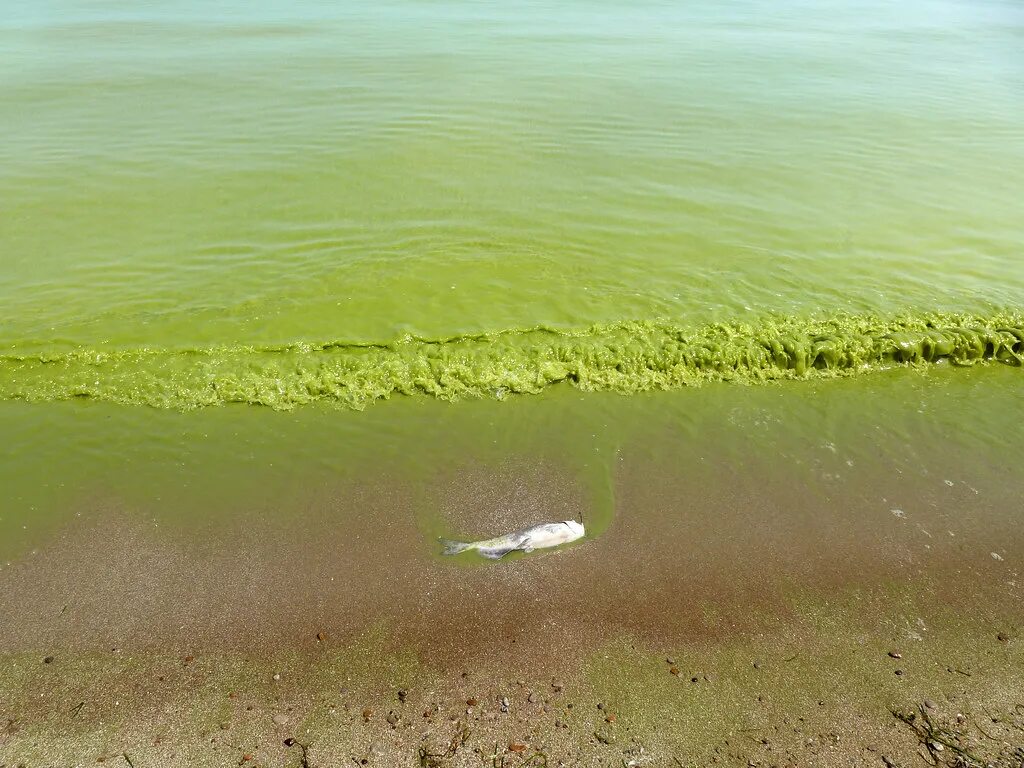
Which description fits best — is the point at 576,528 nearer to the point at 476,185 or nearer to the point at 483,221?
the point at 483,221

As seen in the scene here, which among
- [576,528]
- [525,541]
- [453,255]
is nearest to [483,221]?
[453,255]

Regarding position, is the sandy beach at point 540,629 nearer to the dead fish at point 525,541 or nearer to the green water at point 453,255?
the dead fish at point 525,541

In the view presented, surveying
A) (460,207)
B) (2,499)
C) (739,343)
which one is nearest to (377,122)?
(460,207)

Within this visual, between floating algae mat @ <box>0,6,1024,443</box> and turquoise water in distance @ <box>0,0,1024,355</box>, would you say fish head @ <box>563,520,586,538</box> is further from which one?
turquoise water in distance @ <box>0,0,1024,355</box>

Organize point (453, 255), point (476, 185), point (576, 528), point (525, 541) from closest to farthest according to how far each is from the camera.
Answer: point (525, 541)
point (576, 528)
point (453, 255)
point (476, 185)

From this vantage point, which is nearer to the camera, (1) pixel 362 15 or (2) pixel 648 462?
(2) pixel 648 462

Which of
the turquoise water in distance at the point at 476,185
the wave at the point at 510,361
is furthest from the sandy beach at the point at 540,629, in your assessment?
the turquoise water in distance at the point at 476,185

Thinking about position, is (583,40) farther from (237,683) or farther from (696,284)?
(237,683)
